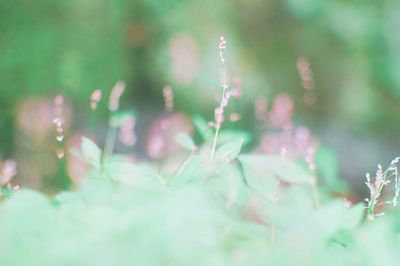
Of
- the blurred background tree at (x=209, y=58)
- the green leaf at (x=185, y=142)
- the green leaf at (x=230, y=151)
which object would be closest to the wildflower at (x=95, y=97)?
the green leaf at (x=185, y=142)

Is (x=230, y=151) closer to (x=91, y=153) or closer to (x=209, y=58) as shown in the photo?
(x=91, y=153)

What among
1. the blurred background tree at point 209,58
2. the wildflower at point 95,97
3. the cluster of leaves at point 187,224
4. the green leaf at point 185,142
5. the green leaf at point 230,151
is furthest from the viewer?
the blurred background tree at point 209,58

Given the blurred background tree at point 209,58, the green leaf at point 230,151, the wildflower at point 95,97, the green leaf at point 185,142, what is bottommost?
the blurred background tree at point 209,58

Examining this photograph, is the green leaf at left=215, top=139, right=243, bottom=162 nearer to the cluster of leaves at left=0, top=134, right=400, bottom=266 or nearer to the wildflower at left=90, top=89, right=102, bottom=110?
the cluster of leaves at left=0, top=134, right=400, bottom=266

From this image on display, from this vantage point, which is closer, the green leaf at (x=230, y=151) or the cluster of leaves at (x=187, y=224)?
the cluster of leaves at (x=187, y=224)

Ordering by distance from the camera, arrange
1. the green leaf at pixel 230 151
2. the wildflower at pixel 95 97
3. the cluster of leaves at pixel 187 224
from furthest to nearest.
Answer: the wildflower at pixel 95 97, the green leaf at pixel 230 151, the cluster of leaves at pixel 187 224

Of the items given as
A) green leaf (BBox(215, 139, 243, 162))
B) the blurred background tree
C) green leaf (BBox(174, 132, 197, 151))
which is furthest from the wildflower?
the blurred background tree

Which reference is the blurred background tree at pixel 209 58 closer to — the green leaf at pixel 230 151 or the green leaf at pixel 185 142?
the green leaf at pixel 185 142

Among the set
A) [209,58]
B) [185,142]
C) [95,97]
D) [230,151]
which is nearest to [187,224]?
[230,151]

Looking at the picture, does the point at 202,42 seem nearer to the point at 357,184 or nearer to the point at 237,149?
the point at 357,184

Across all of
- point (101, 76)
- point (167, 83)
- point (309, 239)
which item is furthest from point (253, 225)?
point (167, 83)
